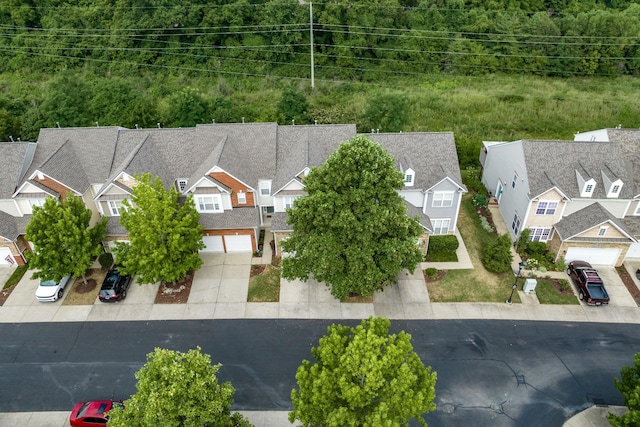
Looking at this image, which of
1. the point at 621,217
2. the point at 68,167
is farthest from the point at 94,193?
the point at 621,217

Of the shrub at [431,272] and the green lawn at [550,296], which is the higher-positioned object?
the shrub at [431,272]

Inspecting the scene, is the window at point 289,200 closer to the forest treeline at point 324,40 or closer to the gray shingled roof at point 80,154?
the gray shingled roof at point 80,154

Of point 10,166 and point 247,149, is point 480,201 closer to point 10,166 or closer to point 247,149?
point 247,149

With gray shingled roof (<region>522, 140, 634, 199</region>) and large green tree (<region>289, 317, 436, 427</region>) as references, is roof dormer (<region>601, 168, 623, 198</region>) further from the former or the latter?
large green tree (<region>289, 317, 436, 427</region>)

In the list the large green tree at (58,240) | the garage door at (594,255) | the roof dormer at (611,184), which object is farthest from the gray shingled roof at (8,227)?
the roof dormer at (611,184)

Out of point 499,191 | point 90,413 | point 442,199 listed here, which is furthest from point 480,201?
point 90,413
